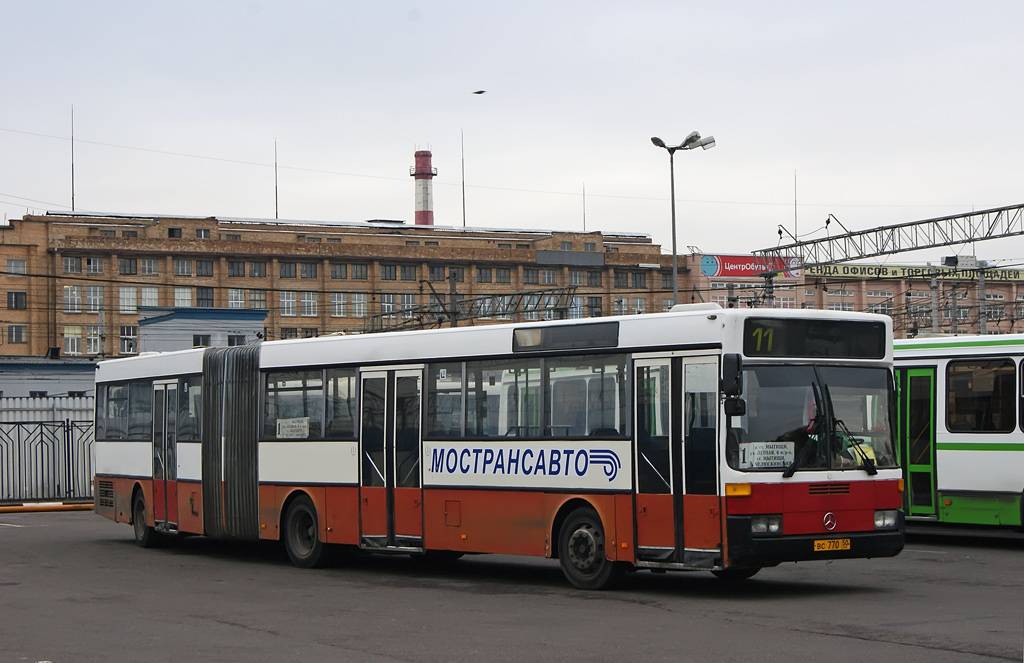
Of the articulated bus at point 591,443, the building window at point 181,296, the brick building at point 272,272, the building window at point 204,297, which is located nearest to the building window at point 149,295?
the brick building at point 272,272

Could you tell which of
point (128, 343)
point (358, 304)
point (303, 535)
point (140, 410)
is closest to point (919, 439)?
point (303, 535)

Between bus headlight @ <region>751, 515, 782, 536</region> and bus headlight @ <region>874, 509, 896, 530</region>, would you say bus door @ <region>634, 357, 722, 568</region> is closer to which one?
bus headlight @ <region>751, 515, 782, 536</region>

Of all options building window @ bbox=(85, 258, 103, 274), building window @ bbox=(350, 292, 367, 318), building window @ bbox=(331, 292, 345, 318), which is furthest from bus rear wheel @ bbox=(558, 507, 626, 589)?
building window @ bbox=(331, 292, 345, 318)

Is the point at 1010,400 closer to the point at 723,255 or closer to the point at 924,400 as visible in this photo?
the point at 924,400

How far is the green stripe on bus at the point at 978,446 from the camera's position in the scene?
748 inches

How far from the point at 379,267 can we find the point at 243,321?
34.6 m

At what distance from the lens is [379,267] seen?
112 metres

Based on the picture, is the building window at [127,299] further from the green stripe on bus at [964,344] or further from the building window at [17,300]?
the green stripe on bus at [964,344]

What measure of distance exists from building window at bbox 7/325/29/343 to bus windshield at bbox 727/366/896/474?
306 feet

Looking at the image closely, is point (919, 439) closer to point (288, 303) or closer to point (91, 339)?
point (91, 339)

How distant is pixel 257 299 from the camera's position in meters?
108

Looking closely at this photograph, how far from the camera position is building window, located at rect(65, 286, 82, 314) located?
102 metres

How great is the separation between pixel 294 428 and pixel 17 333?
286 ft

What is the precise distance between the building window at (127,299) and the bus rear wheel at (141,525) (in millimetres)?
84726
